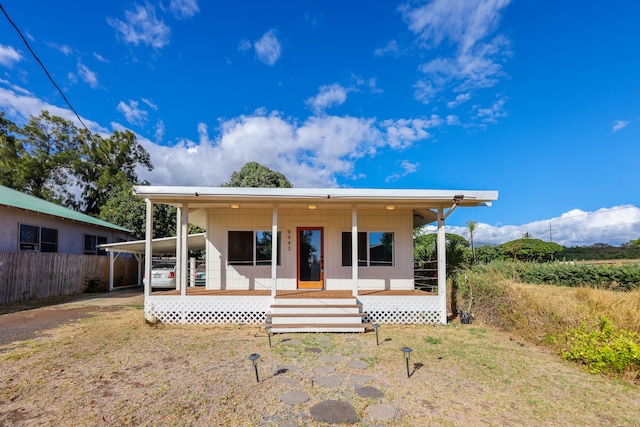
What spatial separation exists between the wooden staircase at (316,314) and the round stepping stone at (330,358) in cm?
171


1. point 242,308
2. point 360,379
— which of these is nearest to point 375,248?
point 242,308

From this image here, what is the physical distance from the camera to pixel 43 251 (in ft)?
43.5

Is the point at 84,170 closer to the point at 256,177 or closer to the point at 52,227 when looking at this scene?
the point at 52,227

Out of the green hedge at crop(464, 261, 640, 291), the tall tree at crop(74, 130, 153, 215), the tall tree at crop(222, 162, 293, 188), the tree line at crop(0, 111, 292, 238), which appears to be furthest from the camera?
the tall tree at crop(74, 130, 153, 215)

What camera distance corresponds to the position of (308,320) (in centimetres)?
732

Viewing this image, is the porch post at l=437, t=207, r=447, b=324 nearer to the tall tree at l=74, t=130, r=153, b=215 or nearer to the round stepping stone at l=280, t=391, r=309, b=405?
the round stepping stone at l=280, t=391, r=309, b=405

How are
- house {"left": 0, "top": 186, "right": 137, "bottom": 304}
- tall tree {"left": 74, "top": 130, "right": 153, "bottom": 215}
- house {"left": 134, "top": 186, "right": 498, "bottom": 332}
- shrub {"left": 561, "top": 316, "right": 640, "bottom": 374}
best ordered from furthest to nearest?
tall tree {"left": 74, "top": 130, "right": 153, "bottom": 215}, house {"left": 0, "top": 186, "right": 137, "bottom": 304}, house {"left": 134, "top": 186, "right": 498, "bottom": 332}, shrub {"left": 561, "top": 316, "right": 640, "bottom": 374}

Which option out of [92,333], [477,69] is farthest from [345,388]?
[477,69]

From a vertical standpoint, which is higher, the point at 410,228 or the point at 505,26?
the point at 505,26

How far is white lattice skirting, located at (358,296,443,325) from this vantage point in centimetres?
800

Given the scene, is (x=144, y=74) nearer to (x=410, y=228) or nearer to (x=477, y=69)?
(x=410, y=228)

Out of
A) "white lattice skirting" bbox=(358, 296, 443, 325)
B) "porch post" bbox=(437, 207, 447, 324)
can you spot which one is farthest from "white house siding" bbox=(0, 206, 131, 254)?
"porch post" bbox=(437, 207, 447, 324)

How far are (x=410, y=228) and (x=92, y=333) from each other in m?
8.54

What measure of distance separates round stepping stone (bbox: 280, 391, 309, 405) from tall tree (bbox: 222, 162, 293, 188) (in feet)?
60.0
